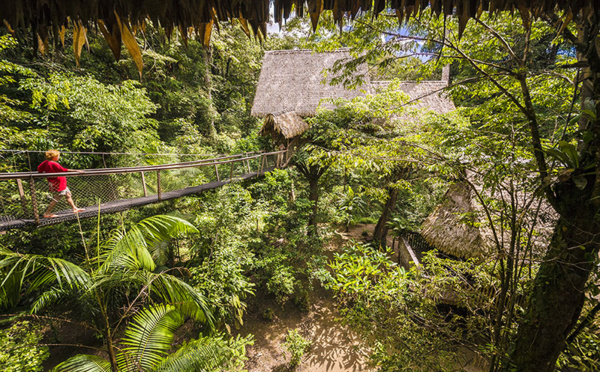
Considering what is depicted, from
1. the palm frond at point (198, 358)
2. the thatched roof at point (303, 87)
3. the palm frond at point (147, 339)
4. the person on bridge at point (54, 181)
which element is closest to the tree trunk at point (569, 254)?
the palm frond at point (198, 358)

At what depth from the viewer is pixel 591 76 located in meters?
1.31

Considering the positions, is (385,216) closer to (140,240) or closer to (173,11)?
(140,240)

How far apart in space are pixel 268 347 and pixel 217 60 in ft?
53.0

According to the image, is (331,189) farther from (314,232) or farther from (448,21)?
(448,21)

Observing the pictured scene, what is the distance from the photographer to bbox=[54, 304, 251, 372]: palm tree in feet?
7.43

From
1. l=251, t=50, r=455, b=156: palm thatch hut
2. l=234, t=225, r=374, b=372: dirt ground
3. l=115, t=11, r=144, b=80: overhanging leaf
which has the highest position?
l=251, t=50, r=455, b=156: palm thatch hut

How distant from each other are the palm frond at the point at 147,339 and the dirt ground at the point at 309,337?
235cm

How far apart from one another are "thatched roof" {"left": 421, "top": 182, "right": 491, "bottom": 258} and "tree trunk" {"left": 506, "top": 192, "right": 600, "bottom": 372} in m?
2.43

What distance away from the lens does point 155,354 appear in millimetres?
2514

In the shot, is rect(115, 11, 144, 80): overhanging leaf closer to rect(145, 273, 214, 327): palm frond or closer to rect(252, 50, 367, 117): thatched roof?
rect(145, 273, 214, 327): palm frond

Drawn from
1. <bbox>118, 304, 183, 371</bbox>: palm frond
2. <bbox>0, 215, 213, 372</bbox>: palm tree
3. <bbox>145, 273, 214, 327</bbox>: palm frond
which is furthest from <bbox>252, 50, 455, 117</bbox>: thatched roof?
<bbox>118, 304, 183, 371</bbox>: palm frond

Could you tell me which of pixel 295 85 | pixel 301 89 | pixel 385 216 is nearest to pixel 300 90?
pixel 301 89

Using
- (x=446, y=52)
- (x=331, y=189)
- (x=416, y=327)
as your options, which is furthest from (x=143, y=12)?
(x=331, y=189)

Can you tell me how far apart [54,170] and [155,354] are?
2.85 meters
